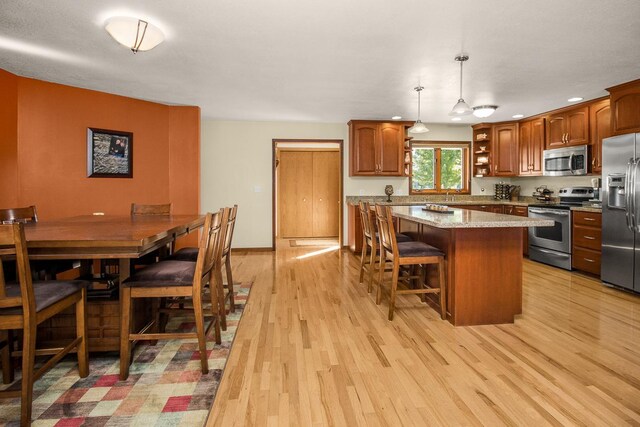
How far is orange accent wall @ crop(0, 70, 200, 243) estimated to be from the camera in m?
3.86

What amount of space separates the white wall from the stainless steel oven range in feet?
8.89

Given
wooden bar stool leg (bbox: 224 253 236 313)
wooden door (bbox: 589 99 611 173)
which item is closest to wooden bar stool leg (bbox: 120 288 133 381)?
wooden bar stool leg (bbox: 224 253 236 313)

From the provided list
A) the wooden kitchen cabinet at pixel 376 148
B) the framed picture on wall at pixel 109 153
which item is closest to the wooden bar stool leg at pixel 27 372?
the framed picture on wall at pixel 109 153

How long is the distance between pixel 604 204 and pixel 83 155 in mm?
6000

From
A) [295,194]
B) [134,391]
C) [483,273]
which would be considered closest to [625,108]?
[483,273]

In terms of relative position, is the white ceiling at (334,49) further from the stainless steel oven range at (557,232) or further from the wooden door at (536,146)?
the stainless steel oven range at (557,232)

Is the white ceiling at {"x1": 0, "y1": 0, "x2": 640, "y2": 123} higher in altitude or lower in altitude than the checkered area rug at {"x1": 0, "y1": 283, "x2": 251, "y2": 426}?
higher

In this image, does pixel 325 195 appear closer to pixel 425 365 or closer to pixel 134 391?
pixel 425 365

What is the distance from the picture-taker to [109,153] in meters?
4.55

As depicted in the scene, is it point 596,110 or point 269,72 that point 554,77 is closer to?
point 596,110

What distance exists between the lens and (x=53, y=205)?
162 inches

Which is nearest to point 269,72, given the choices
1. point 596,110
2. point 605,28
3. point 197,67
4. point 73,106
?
point 197,67

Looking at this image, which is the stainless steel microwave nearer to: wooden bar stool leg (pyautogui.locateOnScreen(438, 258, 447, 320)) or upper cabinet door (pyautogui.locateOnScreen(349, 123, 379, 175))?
upper cabinet door (pyautogui.locateOnScreen(349, 123, 379, 175))

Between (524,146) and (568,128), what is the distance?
0.83 metres
